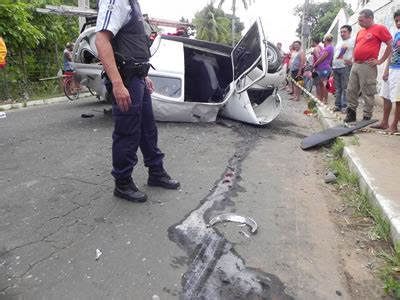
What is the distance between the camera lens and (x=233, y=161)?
4477mm

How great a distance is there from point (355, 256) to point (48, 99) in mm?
9542

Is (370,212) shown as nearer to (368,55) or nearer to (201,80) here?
(368,55)

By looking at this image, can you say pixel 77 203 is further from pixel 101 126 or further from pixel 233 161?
pixel 101 126

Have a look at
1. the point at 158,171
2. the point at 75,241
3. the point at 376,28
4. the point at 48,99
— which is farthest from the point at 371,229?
the point at 48,99

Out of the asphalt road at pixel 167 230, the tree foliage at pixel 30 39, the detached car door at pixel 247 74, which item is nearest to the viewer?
the asphalt road at pixel 167 230

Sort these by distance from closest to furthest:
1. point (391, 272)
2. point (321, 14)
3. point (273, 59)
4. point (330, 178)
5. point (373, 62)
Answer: point (391, 272), point (330, 178), point (373, 62), point (273, 59), point (321, 14)

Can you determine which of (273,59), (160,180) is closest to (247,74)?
(273,59)

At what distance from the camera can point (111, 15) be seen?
8.28 feet

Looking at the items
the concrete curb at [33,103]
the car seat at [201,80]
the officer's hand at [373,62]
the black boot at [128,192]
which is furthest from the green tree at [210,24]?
the black boot at [128,192]

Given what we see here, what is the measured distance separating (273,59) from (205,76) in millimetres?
1576

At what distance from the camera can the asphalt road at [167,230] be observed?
6.60ft

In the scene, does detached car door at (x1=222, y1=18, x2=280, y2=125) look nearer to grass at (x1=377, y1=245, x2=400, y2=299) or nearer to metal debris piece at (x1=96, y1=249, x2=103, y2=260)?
grass at (x1=377, y1=245, x2=400, y2=299)

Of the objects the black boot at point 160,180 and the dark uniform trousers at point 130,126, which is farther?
the black boot at point 160,180

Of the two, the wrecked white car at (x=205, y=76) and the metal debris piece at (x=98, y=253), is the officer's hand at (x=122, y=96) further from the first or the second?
the wrecked white car at (x=205, y=76)
